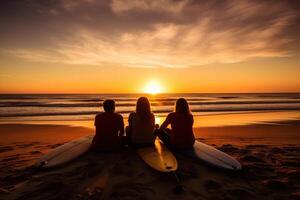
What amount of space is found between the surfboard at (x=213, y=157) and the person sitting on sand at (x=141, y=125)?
0.95 metres

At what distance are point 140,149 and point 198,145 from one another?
4.86ft

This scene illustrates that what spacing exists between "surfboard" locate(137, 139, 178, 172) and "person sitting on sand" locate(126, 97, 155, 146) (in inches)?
8.4

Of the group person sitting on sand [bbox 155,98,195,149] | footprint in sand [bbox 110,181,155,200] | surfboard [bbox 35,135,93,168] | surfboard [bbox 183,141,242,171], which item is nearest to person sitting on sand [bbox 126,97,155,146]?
person sitting on sand [bbox 155,98,195,149]

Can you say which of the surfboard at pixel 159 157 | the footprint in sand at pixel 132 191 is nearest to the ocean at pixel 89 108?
Answer: the surfboard at pixel 159 157

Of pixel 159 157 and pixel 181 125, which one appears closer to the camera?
pixel 159 157

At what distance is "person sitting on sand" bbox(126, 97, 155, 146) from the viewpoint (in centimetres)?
574

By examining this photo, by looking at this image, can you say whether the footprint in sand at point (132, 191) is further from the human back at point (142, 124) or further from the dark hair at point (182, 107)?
the dark hair at point (182, 107)

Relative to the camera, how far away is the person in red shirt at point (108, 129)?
5.72 metres

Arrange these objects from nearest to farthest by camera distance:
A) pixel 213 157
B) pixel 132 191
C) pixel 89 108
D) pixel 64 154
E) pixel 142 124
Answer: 1. pixel 132 191
2. pixel 213 157
3. pixel 64 154
4. pixel 142 124
5. pixel 89 108

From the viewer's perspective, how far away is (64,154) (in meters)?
5.81

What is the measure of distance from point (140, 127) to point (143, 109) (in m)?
0.47

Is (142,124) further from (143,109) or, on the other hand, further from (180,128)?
(180,128)

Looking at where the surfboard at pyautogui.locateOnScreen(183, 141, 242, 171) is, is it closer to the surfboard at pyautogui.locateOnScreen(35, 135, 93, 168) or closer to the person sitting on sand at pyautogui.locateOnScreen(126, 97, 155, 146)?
the person sitting on sand at pyautogui.locateOnScreen(126, 97, 155, 146)

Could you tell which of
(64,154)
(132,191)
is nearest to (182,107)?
(132,191)
